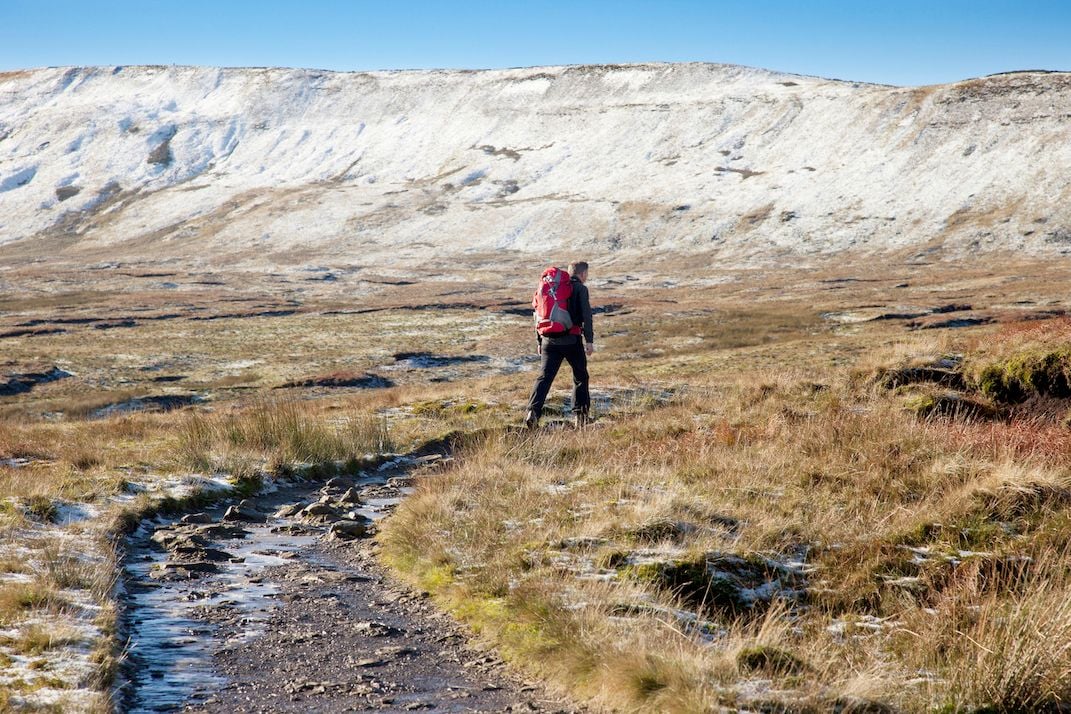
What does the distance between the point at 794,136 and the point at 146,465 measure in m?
123

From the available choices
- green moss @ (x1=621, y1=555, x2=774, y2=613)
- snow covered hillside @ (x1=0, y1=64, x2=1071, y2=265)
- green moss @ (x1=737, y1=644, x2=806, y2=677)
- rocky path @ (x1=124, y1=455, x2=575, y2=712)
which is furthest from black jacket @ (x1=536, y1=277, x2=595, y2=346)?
snow covered hillside @ (x1=0, y1=64, x2=1071, y2=265)

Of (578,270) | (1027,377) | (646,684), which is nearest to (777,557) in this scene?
(646,684)

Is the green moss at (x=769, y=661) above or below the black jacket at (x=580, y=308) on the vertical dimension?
below

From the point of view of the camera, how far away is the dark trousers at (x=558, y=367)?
1425cm

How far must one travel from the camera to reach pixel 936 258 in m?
90.5

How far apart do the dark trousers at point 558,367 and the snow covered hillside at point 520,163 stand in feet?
284

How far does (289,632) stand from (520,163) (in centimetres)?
13543

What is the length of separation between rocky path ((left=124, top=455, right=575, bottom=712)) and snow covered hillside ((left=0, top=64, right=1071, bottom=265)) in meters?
93.3

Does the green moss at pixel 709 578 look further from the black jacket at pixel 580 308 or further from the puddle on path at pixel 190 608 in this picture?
the black jacket at pixel 580 308

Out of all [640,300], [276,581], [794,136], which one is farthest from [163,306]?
[794,136]

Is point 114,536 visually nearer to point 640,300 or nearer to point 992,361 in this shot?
point 992,361

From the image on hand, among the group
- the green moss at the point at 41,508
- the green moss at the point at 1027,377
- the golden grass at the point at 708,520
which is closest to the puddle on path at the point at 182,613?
the golden grass at the point at 708,520

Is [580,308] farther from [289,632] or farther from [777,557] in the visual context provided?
[289,632]

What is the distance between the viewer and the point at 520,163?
139 meters
